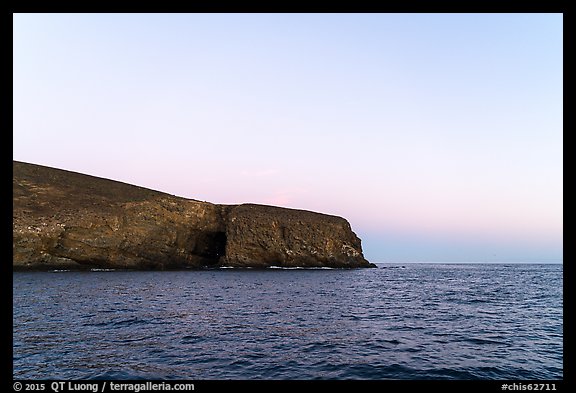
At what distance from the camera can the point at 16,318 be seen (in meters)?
24.8

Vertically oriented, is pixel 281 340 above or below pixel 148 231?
below

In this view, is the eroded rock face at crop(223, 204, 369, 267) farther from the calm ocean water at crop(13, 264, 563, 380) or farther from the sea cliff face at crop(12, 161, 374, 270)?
the calm ocean water at crop(13, 264, 563, 380)

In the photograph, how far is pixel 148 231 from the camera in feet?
298

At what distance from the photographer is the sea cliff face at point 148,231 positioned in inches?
3105

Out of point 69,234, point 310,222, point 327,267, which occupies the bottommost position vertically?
point 327,267

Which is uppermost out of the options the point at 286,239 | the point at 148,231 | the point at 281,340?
the point at 148,231

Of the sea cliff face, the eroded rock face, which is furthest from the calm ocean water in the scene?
the eroded rock face

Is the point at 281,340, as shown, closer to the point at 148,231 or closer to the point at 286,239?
the point at 148,231

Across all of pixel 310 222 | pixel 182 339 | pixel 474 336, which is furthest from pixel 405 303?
pixel 310 222

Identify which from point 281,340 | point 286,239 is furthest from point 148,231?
point 281,340
